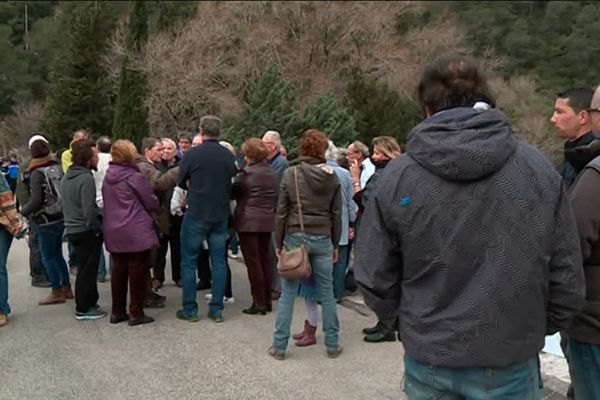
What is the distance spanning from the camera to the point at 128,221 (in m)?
6.04

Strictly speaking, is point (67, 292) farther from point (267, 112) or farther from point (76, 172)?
point (267, 112)

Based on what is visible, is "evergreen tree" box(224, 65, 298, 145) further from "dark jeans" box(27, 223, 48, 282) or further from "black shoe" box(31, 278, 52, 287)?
"black shoe" box(31, 278, 52, 287)

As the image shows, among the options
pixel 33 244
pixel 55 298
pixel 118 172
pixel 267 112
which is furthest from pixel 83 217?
pixel 267 112

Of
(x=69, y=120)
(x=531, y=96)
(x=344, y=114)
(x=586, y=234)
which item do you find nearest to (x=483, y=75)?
(x=586, y=234)

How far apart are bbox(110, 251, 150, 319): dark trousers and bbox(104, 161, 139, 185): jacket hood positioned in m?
0.73

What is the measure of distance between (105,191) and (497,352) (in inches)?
191

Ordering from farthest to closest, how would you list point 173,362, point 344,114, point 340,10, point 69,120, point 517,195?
point 69,120 → point 340,10 → point 344,114 → point 173,362 → point 517,195

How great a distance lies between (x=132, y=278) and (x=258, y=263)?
127cm

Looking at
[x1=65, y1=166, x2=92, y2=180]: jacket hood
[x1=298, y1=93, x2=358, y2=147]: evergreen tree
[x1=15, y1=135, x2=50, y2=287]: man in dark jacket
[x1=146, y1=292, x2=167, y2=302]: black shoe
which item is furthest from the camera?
[x1=298, y1=93, x2=358, y2=147]: evergreen tree

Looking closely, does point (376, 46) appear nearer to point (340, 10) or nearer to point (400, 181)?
point (340, 10)

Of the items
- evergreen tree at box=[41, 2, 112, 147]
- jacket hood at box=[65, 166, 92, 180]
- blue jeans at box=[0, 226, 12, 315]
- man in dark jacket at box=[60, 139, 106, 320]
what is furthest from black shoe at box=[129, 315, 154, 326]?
evergreen tree at box=[41, 2, 112, 147]

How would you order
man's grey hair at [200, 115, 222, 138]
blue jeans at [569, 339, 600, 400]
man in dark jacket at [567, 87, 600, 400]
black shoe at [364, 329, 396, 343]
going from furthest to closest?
man's grey hair at [200, 115, 222, 138], black shoe at [364, 329, 396, 343], blue jeans at [569, 339, 600, 400], man in dark jacket at [567, 87, 600, 400]

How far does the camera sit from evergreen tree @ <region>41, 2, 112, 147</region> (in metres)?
34.3

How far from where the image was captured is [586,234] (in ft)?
8.18
